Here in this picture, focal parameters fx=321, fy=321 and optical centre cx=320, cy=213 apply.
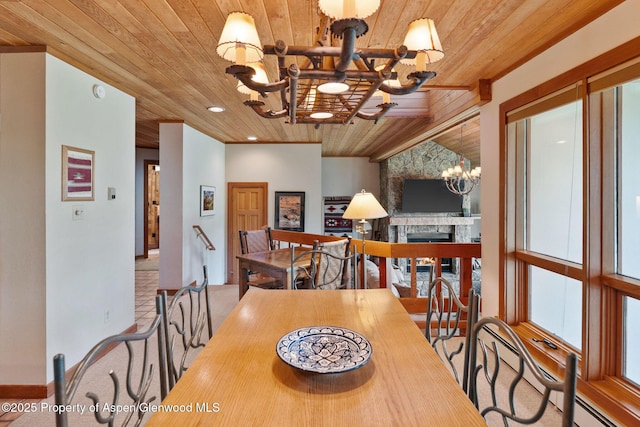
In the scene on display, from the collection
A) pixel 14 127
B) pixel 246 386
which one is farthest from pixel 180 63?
pixel 246 386

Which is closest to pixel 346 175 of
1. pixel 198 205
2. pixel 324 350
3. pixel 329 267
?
pixel 198 205

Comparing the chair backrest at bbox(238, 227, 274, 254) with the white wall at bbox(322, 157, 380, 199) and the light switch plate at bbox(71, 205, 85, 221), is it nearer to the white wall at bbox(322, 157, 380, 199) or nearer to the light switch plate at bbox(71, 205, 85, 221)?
the light switch plate at bbox(71, 205, 85, 221)

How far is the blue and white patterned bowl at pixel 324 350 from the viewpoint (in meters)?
1.08

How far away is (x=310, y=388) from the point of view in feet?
3.32

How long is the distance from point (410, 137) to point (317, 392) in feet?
15.4

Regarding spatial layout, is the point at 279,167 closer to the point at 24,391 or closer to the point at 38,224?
the point at 38,224

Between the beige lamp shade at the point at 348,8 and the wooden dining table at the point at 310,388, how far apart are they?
118 cm

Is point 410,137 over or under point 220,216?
over

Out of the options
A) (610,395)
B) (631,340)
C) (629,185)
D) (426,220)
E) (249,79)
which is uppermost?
(249,79)

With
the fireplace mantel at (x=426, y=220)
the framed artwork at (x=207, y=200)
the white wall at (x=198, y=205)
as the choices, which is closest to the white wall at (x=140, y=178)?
the white wall at (x=198, y=205)

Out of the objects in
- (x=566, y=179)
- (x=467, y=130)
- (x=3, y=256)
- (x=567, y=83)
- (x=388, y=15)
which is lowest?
(x=3, y=256)

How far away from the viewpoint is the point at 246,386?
1.02 m

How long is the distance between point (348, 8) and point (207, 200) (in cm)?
478

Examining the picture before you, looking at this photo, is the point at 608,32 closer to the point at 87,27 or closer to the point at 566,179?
the point at 566,179
